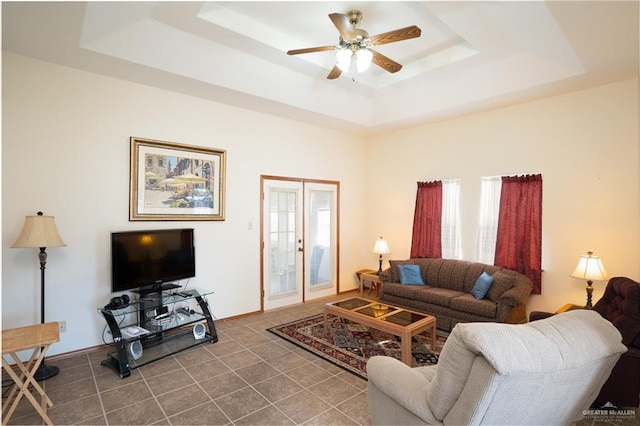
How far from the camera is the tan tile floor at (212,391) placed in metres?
2.61

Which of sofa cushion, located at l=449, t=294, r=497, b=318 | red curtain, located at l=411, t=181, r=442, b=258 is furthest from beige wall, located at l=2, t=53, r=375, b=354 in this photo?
sofa cushion, located at l=449, t=294, r=497, b=318

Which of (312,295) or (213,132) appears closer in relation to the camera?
(213,132)

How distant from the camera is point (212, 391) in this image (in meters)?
2.96

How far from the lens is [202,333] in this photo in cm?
399

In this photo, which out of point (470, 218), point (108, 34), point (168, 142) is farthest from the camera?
point (470, 218)

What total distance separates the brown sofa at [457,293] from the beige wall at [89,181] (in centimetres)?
212

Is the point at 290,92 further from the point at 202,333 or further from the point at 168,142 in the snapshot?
the point at 202,333

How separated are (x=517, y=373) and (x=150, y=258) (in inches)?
144

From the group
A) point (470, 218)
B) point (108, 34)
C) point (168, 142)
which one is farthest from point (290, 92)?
point (470, 218)

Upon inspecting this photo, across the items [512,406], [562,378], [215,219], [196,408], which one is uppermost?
[215,219]

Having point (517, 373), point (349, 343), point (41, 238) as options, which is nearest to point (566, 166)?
point (349, 343)

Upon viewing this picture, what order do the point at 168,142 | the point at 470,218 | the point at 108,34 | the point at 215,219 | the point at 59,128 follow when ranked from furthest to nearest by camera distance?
the point at 470,218
the point at 215,219
the point at 168,142
the point at 59,128
the point at 108,34

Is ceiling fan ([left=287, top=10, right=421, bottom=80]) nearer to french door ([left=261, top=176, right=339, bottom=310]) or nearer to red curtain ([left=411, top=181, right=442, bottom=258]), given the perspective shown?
french door ([left=261, top=176, right=339, bottom=310])

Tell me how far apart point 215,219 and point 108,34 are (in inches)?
90.9
